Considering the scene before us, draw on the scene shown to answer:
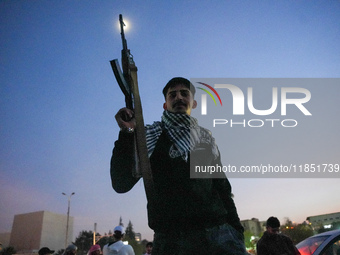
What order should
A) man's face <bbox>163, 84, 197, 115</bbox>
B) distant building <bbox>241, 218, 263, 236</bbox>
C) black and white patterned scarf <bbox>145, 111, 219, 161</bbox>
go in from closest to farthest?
black and white patterned scarf <bbox>145, 111, 219, 161</bbox>, man's face <bbox>163, 84, 197, 115</bbox>, distant building <bbox>241, 218, 263, 236</bbox>

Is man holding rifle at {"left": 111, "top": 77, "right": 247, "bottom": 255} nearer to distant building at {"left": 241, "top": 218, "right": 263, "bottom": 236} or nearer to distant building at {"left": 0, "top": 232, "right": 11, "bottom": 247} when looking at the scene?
distant building at {"left": 0, "top": 232, "right": 11, "bottom": 247}

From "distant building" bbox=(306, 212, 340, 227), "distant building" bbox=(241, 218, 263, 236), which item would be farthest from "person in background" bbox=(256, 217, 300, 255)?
"distant building" bbox=(306, 212, 340, 227)

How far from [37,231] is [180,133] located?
5250 cm

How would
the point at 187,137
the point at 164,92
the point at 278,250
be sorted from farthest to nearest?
1. the point at 278,250
2. the point at 164,92
3. the point at 187,137

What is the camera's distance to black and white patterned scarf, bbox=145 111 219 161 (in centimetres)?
182

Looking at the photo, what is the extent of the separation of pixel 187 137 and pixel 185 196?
481 mm

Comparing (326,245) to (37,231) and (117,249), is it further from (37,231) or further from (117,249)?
(37,231)

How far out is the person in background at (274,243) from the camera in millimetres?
5682

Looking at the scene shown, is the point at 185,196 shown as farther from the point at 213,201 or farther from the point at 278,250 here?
the point at 278,250

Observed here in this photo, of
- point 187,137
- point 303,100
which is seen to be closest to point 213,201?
point 187,137

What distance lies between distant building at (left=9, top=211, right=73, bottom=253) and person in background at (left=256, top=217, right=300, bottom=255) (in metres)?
48.3

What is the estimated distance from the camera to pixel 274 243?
589 centimetres

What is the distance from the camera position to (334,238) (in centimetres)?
426

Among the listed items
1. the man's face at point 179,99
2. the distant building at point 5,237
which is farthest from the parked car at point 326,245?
the distant building at point 5,237
